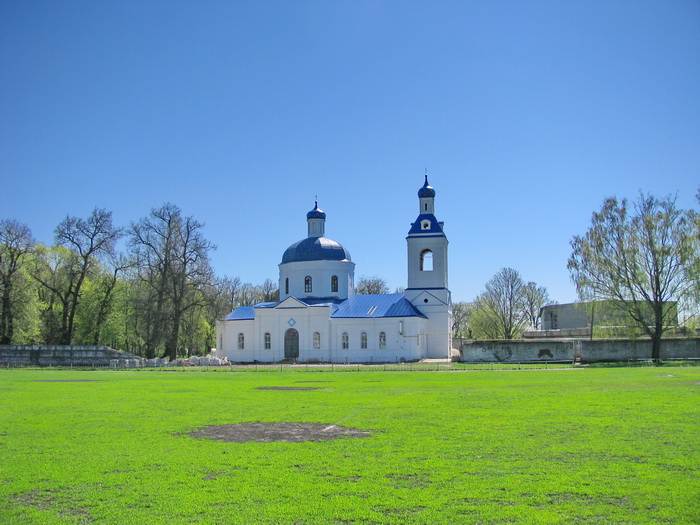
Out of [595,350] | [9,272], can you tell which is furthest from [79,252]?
[595,350]

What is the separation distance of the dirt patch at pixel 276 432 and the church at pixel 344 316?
4398 cm

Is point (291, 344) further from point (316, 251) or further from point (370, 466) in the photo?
point (370, 466)

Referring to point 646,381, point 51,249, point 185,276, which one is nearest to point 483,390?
point 646,381

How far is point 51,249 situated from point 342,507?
65846 millimetres

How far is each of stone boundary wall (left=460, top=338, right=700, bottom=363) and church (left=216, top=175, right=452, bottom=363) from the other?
36.2 feet

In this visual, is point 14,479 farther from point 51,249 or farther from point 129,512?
point 51,249

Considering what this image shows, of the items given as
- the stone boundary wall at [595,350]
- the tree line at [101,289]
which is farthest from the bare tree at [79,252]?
the stone boundary wall at [595,350]

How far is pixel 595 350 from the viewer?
1849 inches

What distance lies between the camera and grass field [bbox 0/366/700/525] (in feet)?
25.3

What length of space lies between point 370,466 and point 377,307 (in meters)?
51.2

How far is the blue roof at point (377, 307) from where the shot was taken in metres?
59.4

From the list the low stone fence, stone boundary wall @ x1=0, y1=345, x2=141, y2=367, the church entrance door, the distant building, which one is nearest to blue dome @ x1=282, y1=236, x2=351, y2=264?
the church entrance door

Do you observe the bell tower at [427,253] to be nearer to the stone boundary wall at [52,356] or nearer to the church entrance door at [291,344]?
the church entrance door at [291,344]

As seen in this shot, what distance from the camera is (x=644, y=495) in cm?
812
